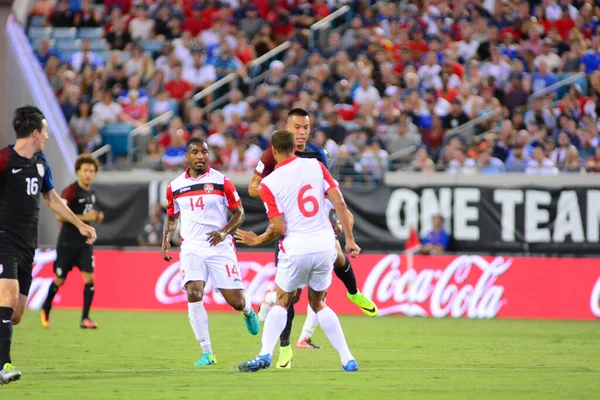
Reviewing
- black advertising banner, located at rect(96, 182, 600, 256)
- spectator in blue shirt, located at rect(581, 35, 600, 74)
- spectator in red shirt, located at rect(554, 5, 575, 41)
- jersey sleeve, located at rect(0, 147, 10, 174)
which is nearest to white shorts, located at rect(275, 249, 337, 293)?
jersey sleeve, located at rect(0, 147, 10, 174)

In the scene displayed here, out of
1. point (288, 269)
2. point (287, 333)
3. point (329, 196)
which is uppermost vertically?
point (329, 196)

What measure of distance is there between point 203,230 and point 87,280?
568cm

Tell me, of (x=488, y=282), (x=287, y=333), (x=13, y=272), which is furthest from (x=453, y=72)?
(x=13, y=272)

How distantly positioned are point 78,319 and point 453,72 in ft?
35.2

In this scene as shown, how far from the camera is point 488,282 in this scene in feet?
69.1

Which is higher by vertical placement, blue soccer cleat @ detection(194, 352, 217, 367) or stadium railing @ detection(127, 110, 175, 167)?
stadium railing @ detection(127, 110, 175, 167)

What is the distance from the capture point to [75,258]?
17281 millimetres

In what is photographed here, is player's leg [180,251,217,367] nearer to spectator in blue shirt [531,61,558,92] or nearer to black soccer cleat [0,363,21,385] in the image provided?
black soccer cleat [0,363,21,385]

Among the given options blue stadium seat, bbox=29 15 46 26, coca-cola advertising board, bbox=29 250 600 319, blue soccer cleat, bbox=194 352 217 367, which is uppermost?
blue stadium seat, bbox=29 15 46 26

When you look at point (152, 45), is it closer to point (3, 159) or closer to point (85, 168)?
point (85, 168)

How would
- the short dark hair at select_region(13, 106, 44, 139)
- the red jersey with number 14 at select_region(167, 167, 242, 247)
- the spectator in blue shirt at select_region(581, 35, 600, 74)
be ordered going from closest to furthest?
the short dark hair at select_region(13, 106, 44, 139)
the red jersey with number 14 at select_region(167, 167, 242, 247)
the spectator in blue shirt at select_region(581, 35, 600, 74)

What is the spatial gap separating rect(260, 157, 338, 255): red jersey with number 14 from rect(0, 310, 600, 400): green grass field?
1.28 m

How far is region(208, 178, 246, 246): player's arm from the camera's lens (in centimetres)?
1188

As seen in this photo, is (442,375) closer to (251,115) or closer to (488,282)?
(488,282)
